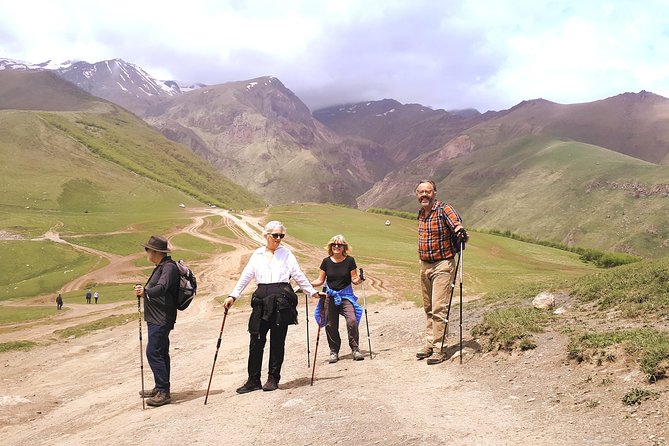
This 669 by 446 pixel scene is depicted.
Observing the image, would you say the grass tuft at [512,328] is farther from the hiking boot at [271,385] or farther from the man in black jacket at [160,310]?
the man in black jacket at [160,310]

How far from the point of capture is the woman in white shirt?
9391mm

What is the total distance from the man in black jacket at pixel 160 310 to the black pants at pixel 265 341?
5.77 ft

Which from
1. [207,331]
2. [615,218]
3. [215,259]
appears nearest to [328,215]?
[215,259]

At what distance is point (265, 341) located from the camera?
9.42 m

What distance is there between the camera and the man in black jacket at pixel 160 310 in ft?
30.9

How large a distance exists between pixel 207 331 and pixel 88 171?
12580 centimetres

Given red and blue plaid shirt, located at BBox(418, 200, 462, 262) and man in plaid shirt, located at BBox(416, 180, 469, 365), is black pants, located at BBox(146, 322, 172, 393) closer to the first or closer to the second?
man in plaid shirt, located at BBox(416, 180, 469, 365)

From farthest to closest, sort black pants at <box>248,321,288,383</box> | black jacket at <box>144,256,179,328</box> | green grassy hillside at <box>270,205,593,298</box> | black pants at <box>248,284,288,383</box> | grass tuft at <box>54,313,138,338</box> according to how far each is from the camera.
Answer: green grassy hillside at <box>270,205,593,298</box>
grass tuft at <box>54,313,138,338</box>
black pants at <box>248,321,288,383</box>
black pants at <box>248,284,288,383</box>
black jacket at <box>144,256,179,328</box>

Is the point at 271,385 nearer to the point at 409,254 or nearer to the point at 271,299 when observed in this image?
the point at 271,299

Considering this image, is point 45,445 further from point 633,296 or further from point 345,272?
point 633,296

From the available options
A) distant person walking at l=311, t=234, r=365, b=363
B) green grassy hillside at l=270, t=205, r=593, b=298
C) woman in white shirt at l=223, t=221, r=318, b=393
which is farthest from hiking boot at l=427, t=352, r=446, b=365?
green grassy hillside at l=270, t=205, r=593, b=298

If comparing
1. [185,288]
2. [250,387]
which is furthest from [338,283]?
[185,288]

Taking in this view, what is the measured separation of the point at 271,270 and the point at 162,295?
2.28 meters

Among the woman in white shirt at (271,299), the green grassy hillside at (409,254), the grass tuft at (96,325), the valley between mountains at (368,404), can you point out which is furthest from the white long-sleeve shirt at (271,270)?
the green grassy hillside at (409,254)
